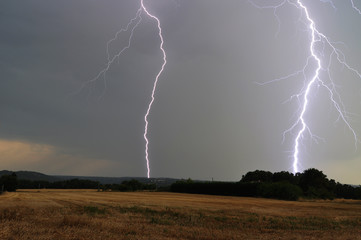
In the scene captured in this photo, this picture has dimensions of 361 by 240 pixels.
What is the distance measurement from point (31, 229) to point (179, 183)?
64.1 metres

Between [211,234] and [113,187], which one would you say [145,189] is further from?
[211,234]

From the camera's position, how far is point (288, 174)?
77.2 metres

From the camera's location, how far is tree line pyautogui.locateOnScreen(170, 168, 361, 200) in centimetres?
4857

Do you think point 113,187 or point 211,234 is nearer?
point 211,234

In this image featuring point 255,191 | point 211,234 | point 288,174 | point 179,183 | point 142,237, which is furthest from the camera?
point 288,174

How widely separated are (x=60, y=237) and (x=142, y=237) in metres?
2.11

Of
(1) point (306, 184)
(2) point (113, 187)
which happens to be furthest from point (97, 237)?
(2) point (113, 187)

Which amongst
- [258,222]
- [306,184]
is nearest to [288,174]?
[306,184]

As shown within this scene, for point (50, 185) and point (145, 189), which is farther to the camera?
point (50, 185)

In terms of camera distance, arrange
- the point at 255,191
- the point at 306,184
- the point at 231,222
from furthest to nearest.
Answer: the point at 306,184 < the point at 255,191 < the point at 231,222

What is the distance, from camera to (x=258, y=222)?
13359 mm

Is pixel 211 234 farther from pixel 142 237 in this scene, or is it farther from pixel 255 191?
pixel 255 191

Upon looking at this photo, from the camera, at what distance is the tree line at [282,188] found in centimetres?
4857

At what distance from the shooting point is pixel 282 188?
48.3 m
